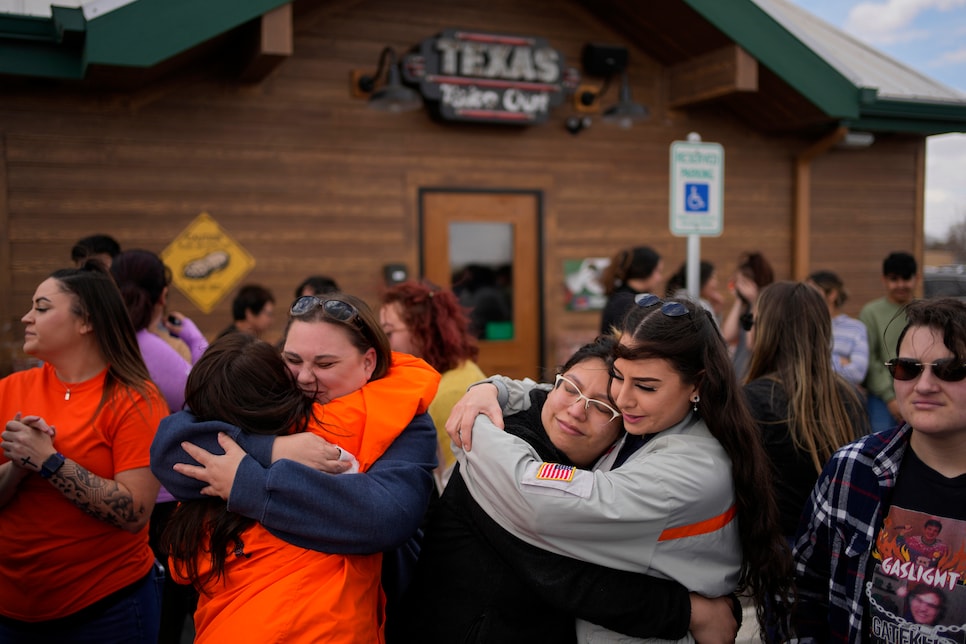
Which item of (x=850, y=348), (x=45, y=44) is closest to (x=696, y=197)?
(x=850, y=348)

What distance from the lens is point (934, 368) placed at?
1.89 metres

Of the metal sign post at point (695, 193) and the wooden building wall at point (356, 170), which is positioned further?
the wooden building wall at point (356, 170)

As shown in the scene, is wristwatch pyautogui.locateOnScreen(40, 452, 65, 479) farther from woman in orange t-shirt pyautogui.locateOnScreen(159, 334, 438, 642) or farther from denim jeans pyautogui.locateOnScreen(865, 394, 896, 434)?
denim jeans pyautogui.locateOnScreen(865, 394, 896, 434)

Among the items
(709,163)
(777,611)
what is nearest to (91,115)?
(709,163)

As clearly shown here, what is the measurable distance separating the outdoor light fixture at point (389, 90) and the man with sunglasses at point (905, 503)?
5.00m

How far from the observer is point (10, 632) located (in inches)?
103

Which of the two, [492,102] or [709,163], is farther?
[492,102]

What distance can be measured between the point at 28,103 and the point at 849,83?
710 centimetres

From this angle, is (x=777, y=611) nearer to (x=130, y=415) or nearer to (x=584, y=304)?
(x=130, y=415)

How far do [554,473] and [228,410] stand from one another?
0.88m

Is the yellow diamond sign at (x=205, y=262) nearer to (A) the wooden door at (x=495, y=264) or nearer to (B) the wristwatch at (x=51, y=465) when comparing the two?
(A) the wooden door at (x=495, y=264)

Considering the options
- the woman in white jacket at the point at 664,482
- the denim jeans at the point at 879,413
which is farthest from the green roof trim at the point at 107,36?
the denim jeans at the point at 879,413

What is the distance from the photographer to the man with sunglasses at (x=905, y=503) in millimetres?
1870

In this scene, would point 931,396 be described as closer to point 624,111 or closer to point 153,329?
point 153,329
